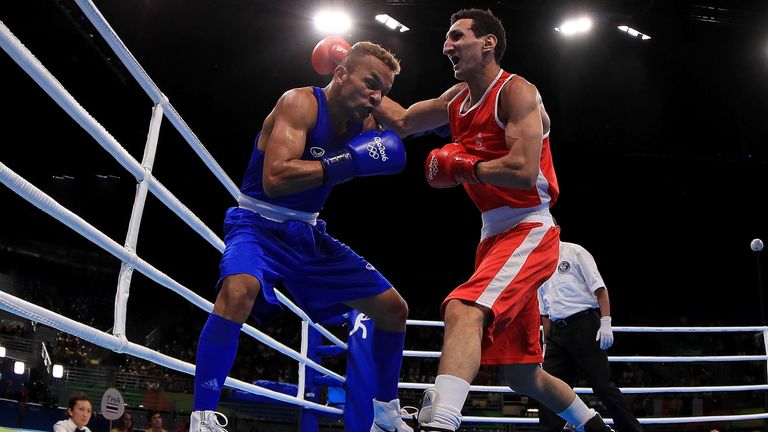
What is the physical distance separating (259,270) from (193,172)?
12.0 meters

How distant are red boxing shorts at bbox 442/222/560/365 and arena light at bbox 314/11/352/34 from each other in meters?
6.13

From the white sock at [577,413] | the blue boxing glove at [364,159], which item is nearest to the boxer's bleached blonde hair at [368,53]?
the blue boxing glove at [364,159]

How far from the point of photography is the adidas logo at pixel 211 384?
195 centimetres

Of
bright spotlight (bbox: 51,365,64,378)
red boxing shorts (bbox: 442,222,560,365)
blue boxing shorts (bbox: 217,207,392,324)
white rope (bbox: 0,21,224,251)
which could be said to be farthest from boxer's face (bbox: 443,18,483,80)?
bright spotlight (bbox: 51,365,64,378)

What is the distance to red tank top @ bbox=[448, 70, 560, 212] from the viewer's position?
7.59ft

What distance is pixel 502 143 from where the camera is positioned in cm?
230

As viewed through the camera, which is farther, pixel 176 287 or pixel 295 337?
pixel 295 337

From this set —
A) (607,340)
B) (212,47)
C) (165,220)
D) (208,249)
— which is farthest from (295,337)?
(607,340)

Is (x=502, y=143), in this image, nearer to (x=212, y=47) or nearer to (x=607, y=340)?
(x=607, y=340)

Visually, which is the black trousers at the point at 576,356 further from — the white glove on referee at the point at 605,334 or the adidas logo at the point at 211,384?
the adidas logo at the point at 211,384

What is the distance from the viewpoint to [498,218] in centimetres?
236

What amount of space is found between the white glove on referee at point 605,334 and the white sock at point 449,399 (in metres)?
2.04

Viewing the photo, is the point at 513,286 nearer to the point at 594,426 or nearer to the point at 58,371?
the point at 594,426

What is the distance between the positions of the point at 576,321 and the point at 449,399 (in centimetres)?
211
